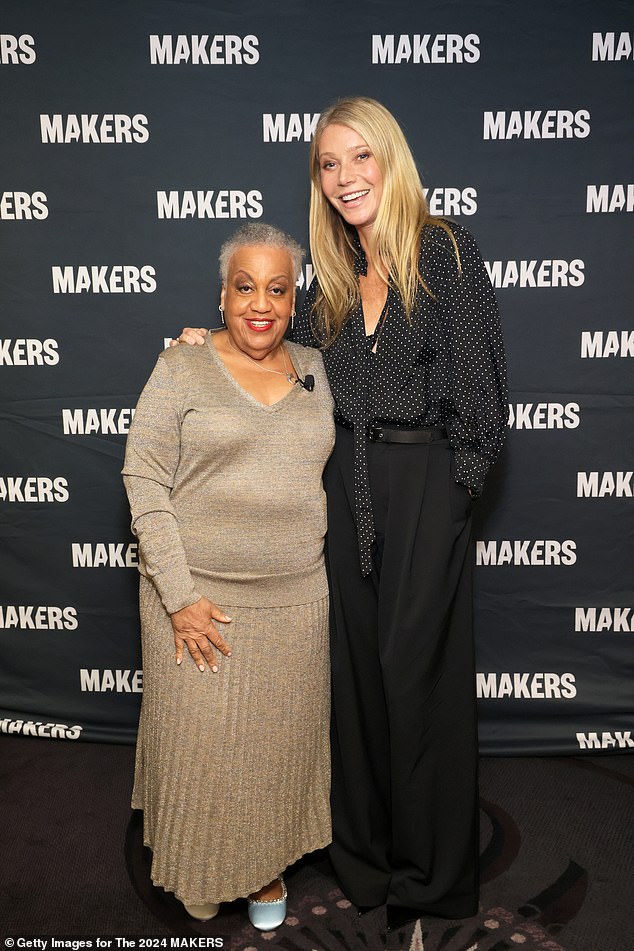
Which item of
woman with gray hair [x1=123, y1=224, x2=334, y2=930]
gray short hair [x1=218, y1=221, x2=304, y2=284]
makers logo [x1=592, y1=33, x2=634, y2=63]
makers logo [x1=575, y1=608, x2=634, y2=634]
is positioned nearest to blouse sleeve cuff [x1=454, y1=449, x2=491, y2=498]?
woman with gray hair [x1=123, y1=224, x2=334, y2=930]

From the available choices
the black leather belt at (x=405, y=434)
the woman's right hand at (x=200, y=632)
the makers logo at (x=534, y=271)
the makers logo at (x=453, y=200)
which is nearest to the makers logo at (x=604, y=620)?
the makers logo at (x=534, y=271)

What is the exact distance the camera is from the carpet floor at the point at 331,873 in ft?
6.23

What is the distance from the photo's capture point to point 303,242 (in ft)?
8.30

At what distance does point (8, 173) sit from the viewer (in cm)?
253

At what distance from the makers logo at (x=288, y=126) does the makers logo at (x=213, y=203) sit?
17cm

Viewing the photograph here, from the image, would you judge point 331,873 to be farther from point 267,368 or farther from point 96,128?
point 96,128

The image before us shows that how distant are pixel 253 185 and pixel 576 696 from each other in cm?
195

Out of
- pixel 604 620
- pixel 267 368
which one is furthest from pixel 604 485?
pixel 267 368

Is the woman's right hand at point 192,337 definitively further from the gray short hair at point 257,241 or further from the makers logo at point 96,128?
the makers logo at point 96,128

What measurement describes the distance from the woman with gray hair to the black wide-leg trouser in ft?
0.42

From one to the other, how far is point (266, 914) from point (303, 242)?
184 cm

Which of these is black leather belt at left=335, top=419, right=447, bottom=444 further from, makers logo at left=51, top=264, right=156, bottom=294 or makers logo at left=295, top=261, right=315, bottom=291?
makers logo at left=51, top=264, right=156, bottom=294

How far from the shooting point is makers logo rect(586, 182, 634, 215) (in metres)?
2.50

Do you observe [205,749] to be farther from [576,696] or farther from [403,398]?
[576,696]
